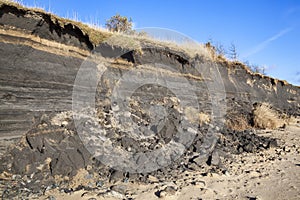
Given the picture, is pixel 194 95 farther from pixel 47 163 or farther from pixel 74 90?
pixel 47 163

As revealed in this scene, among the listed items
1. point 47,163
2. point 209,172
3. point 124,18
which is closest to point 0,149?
point 47,163

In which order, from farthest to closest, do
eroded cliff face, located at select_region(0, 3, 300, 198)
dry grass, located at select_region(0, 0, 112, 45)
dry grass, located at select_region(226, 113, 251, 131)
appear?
dry grass, located at select_region(226, 113, 251, 131)
dry grass, located at select_region(0, 0, 112, 45)
eroded cliff face, located at select_region(0, 3, 300, 198)

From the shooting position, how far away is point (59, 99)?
424 cm

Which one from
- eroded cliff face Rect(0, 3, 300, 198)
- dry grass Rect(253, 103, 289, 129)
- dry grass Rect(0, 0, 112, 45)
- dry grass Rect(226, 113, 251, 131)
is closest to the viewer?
eroded cliff face Rect(0, 3, 300, 198)

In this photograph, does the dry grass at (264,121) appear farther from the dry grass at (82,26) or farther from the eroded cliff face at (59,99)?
the dry grass at (82,26)

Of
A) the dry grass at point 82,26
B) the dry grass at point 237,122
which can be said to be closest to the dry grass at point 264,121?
the dry grass at point 237,122

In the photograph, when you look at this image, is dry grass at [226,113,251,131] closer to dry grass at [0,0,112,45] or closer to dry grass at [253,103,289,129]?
dry grass at [253,103,289,129]

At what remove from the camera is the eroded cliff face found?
140 inches

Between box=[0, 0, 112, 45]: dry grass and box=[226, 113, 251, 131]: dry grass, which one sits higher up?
box=[0, 0, 112, 45]: dry grass

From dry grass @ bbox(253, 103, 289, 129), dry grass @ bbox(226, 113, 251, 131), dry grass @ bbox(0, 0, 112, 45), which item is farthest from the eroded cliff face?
dry grass @ bbox(253, 103, 289, 129)

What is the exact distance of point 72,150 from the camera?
12.1ft

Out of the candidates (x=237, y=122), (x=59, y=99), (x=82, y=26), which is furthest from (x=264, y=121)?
(x=59, y=99)

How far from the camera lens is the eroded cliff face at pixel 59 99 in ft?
11.6

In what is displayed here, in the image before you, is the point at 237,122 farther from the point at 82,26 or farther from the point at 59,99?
the point at 59,99
